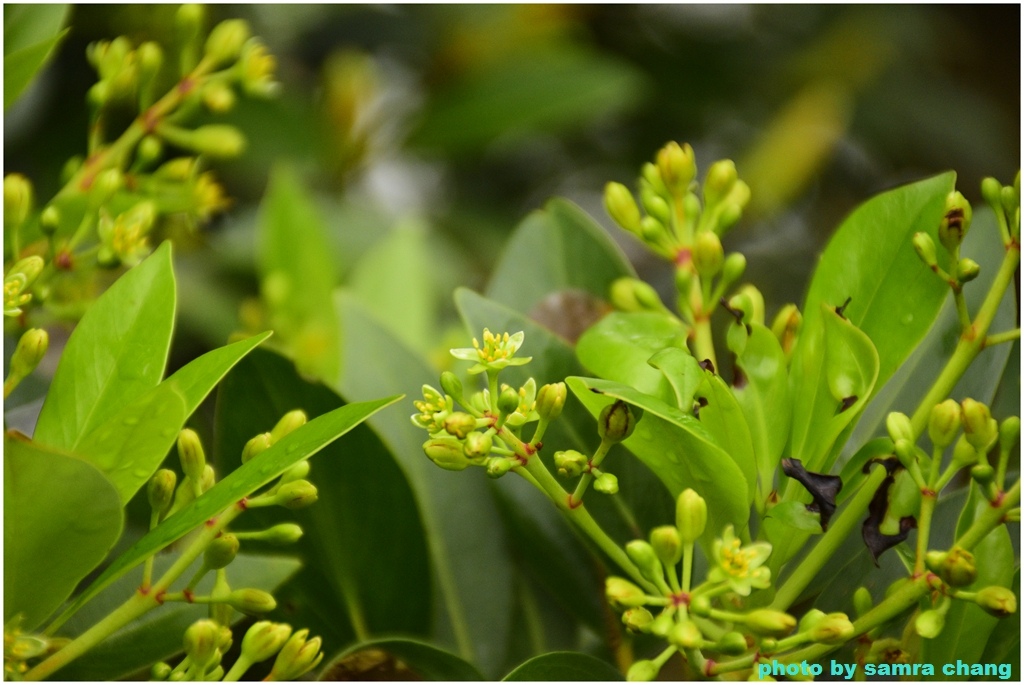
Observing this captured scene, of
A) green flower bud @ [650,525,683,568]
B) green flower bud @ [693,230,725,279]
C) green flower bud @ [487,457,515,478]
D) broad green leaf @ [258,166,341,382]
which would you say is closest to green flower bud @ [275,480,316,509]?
green flower bud @ [487,457,515,478]

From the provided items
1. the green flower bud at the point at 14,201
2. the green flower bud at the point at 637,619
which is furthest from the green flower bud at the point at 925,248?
the green flower bud at the point at 14,201

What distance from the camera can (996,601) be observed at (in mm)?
659

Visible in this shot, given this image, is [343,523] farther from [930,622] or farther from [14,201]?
[930,622]

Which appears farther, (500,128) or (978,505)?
(500,128)

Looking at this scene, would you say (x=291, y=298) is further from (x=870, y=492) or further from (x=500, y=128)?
(x=500, y=128)

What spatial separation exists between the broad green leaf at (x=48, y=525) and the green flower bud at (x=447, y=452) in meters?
0.21

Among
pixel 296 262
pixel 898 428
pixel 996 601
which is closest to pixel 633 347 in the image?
pixel 898 428

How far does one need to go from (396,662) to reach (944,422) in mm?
468

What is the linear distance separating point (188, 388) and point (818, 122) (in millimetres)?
2575

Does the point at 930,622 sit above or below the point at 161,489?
below

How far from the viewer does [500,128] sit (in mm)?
2504

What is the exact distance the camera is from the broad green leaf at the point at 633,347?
2.43 feet

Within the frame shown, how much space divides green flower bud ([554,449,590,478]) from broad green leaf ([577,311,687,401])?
0.08m

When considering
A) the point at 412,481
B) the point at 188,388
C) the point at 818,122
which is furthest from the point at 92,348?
the point at 818,122
